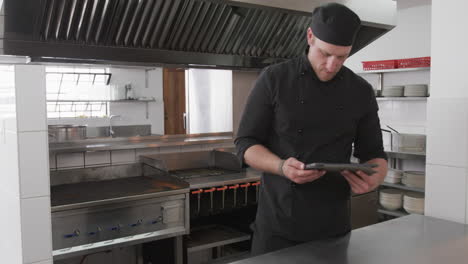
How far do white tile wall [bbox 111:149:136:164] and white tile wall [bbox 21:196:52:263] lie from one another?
4.39 feet

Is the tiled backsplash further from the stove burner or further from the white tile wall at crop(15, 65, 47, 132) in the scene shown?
the white tile wall at crop(15, 65, 47, 132)

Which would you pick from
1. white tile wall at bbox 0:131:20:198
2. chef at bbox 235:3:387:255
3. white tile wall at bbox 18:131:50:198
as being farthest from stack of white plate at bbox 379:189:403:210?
white tile wall at bbox 0:131:20:198

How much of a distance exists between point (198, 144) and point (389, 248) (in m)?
2.79

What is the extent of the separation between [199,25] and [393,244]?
1.58m

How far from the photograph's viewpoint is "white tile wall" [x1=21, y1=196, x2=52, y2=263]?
2221mm

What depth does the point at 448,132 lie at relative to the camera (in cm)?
189

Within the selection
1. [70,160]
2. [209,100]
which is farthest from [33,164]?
[209,100]

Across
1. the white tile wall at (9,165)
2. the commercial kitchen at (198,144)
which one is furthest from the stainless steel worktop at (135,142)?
the white tile wall at (9,165)

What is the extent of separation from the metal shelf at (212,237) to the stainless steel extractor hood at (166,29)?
4.79 ft

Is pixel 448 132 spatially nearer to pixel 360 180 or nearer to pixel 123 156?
pixel 360 180

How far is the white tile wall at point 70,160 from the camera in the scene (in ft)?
11.0

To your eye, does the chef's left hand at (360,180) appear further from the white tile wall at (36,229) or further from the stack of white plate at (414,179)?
the stack of white plate at (414,179)

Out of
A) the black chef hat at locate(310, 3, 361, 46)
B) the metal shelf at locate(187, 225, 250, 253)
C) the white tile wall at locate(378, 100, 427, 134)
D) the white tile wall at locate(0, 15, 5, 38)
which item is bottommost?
the metal shelf at locate(187, 225, 250, 253)

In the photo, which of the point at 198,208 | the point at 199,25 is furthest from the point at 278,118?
the point at 198,208
